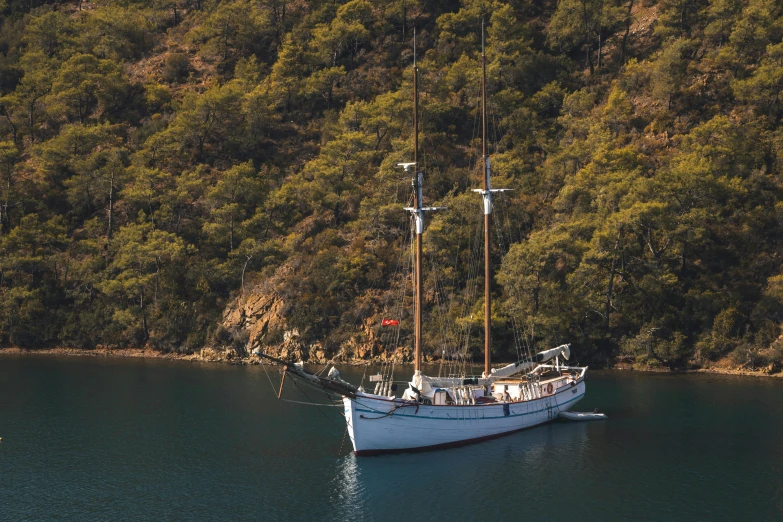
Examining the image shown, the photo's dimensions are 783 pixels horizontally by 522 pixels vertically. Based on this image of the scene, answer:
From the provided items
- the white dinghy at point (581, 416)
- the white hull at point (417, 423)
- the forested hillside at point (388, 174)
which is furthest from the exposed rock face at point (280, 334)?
the white hull at point (417, 423)

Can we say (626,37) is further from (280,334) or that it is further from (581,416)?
(581,416)

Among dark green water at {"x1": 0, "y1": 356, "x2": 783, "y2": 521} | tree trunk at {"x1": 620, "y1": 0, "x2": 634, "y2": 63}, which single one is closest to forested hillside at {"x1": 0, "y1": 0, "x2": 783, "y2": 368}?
tree trunk at {"x1": 620, "y1": 0, "x2": 634, "y2": 63}

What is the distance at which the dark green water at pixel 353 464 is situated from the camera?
3688cm

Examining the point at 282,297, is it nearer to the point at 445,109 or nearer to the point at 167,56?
the point at 445,109

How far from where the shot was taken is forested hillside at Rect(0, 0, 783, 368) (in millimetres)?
78750

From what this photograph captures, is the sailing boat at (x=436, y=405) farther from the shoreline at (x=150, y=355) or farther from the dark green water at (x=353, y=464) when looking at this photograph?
the shoreline at (x=150, y=355)

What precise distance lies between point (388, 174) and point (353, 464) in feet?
195

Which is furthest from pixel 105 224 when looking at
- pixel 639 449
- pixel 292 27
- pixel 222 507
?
pixel 639 449

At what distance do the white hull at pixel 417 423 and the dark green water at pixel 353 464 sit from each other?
3.03 ft

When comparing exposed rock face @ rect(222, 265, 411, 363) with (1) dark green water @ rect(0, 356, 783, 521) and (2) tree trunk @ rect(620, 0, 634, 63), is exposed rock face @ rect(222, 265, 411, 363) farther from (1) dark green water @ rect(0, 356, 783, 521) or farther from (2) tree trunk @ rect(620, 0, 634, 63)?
(2) tree trunk @ rect(620, 0, 634, 63)

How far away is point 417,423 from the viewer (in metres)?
45.1

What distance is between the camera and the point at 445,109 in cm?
11450

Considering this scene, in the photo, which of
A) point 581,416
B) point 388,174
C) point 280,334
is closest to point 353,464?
point 581,416

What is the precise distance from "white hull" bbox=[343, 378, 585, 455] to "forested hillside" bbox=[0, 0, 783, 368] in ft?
97.4
